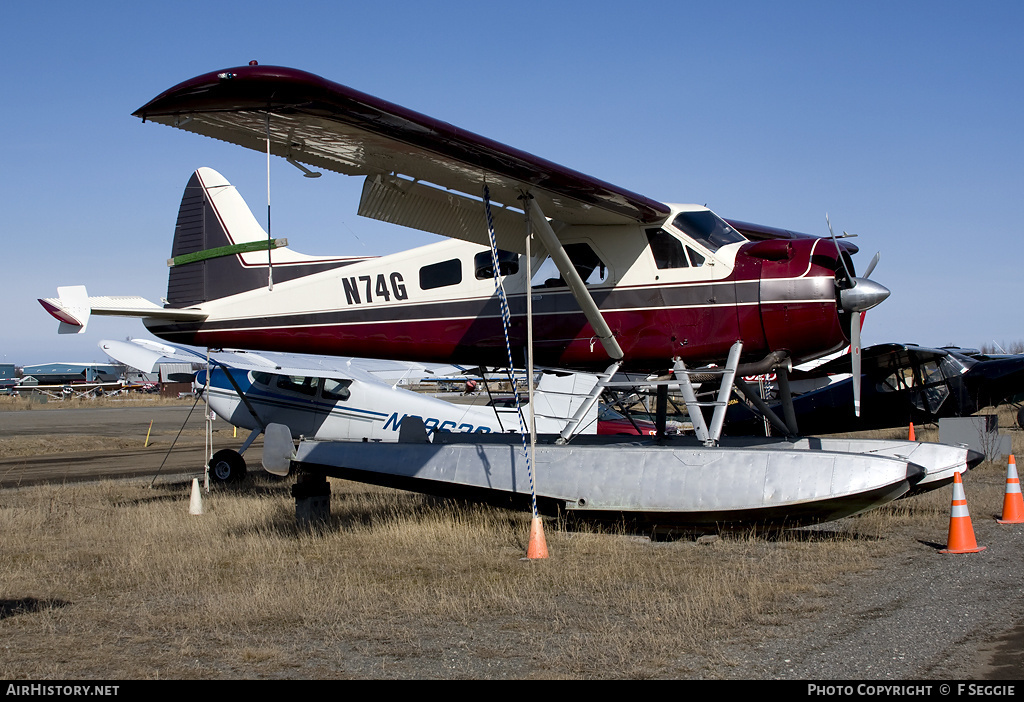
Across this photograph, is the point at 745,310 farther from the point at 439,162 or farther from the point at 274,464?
the point at 274,464

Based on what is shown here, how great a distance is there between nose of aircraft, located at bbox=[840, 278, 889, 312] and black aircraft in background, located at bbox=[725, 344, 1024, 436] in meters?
10.2

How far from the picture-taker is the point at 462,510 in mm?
10828

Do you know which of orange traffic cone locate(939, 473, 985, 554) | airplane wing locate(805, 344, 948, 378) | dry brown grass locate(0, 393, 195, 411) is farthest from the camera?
dry brown grass locate(0, 393, 195, 411)

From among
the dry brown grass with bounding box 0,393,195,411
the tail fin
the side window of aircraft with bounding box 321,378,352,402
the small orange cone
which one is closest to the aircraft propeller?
the small orange cone

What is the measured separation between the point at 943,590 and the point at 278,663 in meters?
4.71

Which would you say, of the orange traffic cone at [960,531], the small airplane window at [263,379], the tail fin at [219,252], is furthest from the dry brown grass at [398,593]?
the small airplane window at [263,379]

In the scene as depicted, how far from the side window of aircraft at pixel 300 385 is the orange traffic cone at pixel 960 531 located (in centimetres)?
1087

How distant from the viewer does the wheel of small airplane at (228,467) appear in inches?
597

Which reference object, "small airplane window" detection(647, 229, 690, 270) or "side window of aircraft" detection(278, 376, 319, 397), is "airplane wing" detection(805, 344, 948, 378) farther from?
"side window of aircraft" detection(278, 376, 319, 397)

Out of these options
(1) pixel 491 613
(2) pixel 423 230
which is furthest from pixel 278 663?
(2) pixel 423 230

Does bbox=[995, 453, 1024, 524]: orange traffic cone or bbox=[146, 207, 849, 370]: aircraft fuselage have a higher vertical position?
bbox=[146, 207, 849, 370]: aircraft fuselage

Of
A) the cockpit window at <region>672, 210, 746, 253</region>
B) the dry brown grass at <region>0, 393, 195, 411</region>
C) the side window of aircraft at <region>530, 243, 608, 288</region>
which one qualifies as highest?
the cockpit window at <region>672, 210, 746, 253</region>

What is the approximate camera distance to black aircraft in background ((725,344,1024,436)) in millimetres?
18875
